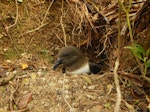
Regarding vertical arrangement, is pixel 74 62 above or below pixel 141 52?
below

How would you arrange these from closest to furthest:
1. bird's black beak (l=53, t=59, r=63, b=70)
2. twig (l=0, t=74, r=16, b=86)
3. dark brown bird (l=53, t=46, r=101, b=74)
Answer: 1. twig (l=0, t=74, r=16, b=86)
2. bird's black beak (l=53, t=59, r=63, b=70)
3. dark brown bird (l=53, t=46, r=101, b=74)

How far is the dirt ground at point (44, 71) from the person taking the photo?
11.2 feet

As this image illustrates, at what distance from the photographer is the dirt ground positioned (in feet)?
11.2

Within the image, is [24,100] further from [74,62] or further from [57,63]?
[74,62]

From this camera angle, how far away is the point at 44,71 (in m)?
4.01

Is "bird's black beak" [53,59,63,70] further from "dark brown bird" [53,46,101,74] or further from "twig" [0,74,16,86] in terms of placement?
"twig" [0,74,16,86]

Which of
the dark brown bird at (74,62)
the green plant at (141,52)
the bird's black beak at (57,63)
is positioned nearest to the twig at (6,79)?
the bird's black beak at (57,63)

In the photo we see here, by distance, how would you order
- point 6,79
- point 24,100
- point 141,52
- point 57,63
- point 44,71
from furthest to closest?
point 57,63 < point 44,71 < point 6,79 < point 24,100 < point 141,52

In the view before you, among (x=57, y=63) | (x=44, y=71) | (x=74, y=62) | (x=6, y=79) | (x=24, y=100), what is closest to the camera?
(x=24, y=100)

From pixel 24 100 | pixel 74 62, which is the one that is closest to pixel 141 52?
pixel 24 100

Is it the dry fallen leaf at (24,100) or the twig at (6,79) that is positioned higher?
the twig at (6,79)

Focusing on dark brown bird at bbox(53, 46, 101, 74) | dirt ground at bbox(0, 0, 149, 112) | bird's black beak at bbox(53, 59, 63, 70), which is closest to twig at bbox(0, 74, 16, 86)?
dirt ground at bbox(0, 0, 149, 112)

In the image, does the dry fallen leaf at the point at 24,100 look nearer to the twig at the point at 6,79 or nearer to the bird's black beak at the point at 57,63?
the twig at the point at 6,79

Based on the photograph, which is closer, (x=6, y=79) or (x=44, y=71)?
(x=6, y=79)
